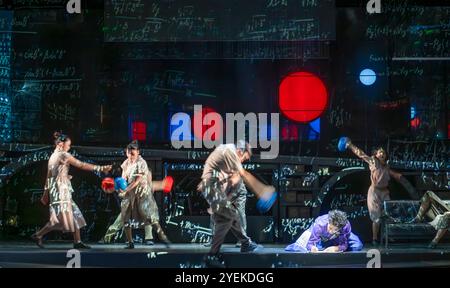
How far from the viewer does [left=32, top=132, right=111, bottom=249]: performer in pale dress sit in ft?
27.8

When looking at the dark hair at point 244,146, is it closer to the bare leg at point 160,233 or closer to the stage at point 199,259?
the stage at point 199,259

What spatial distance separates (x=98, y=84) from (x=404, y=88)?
3.53 m

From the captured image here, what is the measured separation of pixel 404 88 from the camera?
841 cm

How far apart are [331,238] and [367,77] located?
74.6 inches

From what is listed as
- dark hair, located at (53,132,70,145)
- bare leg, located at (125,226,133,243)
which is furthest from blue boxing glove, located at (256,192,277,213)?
dark hair, located at (53,132,70,145)

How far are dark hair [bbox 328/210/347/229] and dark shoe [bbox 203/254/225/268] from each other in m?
1.31

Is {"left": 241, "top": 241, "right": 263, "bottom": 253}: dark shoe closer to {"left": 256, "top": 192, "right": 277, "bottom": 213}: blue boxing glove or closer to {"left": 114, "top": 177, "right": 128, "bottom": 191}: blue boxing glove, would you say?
{"left": 256, "top": 192, "right": 277, "bottom": 213}: blue boxing glove

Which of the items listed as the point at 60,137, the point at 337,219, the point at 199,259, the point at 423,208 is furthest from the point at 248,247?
the point at 60,137

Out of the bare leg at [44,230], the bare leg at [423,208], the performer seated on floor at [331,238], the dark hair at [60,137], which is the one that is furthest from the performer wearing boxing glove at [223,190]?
the bare leg at [423,208]

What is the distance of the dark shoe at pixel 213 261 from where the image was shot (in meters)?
7.94

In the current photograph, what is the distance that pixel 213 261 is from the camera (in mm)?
7961

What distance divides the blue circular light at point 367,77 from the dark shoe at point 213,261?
262cm
